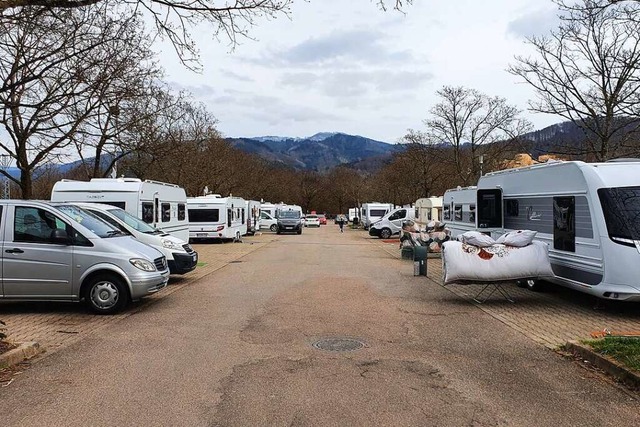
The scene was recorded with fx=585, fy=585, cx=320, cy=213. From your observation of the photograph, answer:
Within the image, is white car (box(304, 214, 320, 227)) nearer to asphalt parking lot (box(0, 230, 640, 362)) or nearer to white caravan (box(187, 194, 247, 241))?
white caravan (box(187, 194, 247, 241))

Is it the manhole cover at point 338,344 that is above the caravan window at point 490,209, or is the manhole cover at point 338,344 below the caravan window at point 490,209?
below

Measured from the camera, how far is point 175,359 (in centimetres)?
689

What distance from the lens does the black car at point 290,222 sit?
4950cm

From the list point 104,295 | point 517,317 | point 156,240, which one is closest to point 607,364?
point 517,317

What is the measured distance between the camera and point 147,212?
731 inches

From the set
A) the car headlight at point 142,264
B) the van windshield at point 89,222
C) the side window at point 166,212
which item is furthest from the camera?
the side window at point 166,212

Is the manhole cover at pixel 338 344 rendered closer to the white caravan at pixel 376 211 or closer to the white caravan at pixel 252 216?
the white caravan at pixel 252 216

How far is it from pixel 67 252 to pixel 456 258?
6728mm

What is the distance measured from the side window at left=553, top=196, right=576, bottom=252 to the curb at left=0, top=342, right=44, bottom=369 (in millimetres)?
8986

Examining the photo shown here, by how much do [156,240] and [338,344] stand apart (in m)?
7.32

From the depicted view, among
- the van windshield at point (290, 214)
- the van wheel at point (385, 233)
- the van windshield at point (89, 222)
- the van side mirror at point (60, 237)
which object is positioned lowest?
the van wheel at point (385, 233)

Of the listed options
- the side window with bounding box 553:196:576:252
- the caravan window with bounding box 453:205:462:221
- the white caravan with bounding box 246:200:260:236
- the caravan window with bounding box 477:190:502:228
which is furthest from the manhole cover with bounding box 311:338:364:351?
the white caravan with bounding box 246:200:260:236

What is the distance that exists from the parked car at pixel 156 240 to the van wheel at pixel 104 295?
341 centimetres

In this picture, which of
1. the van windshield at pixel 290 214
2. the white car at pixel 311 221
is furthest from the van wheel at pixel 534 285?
the white car at pixel 311 221
